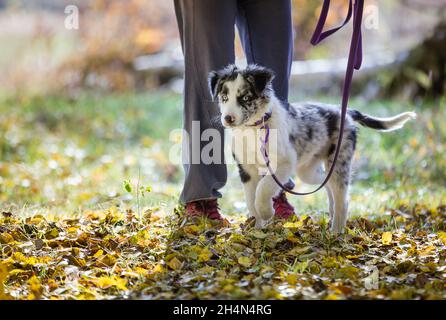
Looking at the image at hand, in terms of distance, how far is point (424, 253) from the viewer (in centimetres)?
407

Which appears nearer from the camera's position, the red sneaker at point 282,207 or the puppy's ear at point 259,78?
the puppy's ear at point 259,78

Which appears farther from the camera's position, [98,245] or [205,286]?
[98,245]

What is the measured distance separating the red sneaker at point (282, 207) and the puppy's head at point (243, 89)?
79 centimetres

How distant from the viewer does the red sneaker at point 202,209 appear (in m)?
4.74

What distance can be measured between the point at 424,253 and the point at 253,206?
130 centimetres

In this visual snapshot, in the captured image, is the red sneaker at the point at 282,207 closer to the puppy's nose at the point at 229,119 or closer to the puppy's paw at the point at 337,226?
the puppy's paw at the point at 337,226

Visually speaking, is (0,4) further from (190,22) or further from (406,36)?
(190,22)

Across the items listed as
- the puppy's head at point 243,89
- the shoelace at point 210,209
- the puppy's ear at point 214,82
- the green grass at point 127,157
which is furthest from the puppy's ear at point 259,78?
the green grass at point 127,157

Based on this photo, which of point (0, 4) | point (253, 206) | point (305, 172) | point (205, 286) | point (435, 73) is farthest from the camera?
point (0, 4)

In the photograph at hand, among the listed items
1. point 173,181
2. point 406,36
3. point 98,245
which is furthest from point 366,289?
point 406,36

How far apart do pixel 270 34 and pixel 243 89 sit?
59cm

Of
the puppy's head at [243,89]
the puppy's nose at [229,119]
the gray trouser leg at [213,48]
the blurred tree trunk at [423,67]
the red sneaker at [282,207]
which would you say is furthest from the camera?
the blurred tree trunk at [423,67]

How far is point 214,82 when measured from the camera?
4.52m
